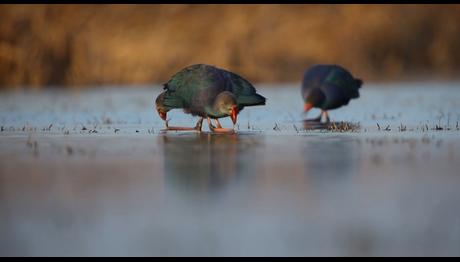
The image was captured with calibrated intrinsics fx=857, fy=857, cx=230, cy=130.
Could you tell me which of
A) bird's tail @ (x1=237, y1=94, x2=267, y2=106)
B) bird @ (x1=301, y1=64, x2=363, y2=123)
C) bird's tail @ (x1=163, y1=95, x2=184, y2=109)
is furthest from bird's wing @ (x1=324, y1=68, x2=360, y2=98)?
bird's tail @ (x1=163, y1=95, x2=184, y2=109)

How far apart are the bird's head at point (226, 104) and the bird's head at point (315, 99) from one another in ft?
8.11

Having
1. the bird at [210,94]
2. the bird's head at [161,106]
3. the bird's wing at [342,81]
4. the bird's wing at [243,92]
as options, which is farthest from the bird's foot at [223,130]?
the bird's wing at [342,81]

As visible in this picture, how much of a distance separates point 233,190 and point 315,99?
6215 mm

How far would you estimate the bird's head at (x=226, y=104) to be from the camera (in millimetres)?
9305

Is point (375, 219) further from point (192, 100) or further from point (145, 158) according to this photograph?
point (192, 100)

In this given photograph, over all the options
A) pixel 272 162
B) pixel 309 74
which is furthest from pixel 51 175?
pixel 309 74

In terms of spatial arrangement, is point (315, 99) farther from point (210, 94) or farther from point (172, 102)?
point (210, 94)

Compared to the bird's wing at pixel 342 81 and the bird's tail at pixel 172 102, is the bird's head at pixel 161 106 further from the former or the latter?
the bird's wing at pixel 342 81

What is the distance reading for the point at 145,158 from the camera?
7.41 m

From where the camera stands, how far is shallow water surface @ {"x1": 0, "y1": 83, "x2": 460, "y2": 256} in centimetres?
435

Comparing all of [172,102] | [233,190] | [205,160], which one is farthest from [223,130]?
[233,190]

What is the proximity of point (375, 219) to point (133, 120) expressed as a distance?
724 cm
